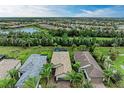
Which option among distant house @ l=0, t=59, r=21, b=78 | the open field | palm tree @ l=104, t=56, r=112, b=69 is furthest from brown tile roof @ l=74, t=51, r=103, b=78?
distant house @ l=0, t=59, r=21, b=78

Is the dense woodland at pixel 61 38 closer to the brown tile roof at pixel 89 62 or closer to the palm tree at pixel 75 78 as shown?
the brown tile roof at pixel 89 62

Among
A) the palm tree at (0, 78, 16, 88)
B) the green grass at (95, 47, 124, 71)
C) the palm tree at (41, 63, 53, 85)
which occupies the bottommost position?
the palm tree at (0, 78, 16, 88)

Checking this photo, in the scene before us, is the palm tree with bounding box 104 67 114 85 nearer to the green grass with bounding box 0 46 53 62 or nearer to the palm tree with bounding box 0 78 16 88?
the green grass with bounding box 0 46 53 62

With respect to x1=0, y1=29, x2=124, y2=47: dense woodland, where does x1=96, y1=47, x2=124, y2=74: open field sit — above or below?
below

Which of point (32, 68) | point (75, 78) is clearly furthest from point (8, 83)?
point (75, 78)

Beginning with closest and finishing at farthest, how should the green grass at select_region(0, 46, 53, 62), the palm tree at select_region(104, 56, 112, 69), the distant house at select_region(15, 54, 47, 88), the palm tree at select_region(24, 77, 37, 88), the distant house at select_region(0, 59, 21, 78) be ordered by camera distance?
the palm tree at select_region(24, 77, 37, 88), the distant house at select_region(15, 54, 47, 88), the distant house at select_region(0, 59, 21, 78), the palm tree at select_region(104, 56, 112, 69), the green grass at select_region(0, 46, 53, 62)
